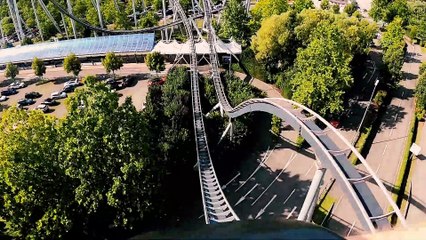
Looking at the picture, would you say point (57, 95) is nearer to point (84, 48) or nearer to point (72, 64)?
point (72, 64)

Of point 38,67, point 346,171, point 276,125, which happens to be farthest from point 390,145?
point 38,67

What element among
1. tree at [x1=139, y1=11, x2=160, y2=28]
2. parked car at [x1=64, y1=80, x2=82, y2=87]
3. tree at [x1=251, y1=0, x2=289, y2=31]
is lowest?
parked car at [x1=64, y1=80, x2=82, y2=87]

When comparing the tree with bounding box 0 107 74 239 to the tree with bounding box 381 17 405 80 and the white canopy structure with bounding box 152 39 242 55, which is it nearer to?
the white canopy structure with bounding box 152 39 242 55

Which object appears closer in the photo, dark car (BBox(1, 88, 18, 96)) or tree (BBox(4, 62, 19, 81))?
dark car (BBox(1, 88, 18, 96))

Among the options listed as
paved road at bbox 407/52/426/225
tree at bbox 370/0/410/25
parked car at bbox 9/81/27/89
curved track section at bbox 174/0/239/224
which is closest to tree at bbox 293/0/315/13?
tree at bbox 370/0/410/25

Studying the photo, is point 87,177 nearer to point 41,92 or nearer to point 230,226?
point 230,226
